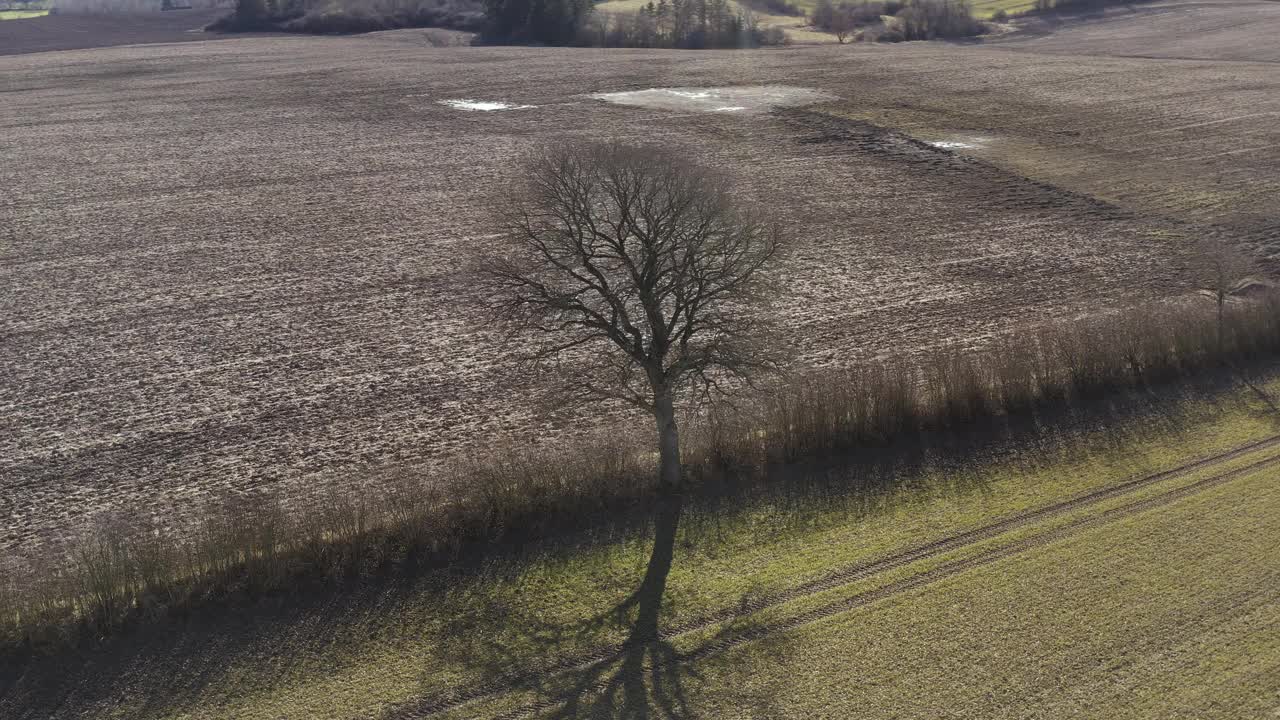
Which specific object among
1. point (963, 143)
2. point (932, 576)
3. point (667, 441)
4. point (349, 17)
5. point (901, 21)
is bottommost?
point (932, 576)

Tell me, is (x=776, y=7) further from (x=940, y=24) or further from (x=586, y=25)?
(x=586, y=25)

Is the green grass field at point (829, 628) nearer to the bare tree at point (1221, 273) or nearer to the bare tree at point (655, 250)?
the bare tree at point (655, 250)

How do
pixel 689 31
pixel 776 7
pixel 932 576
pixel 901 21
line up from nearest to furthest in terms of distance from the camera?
pixel 932 576
pixel 689 31
pixel 901 21
pixel 776 7

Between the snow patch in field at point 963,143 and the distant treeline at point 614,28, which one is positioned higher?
the distant treeline at point 614,28

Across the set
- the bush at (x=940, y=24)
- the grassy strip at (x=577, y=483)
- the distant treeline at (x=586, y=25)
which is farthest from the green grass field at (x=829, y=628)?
the bush at (x=940, y=24)

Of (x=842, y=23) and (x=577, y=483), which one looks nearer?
(x=577, y=483)

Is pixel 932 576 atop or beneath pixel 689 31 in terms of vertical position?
beneath

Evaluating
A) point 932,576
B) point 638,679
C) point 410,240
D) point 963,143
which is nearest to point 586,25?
point 963,143

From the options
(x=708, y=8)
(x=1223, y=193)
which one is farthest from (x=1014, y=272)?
(x=708, y=8)
